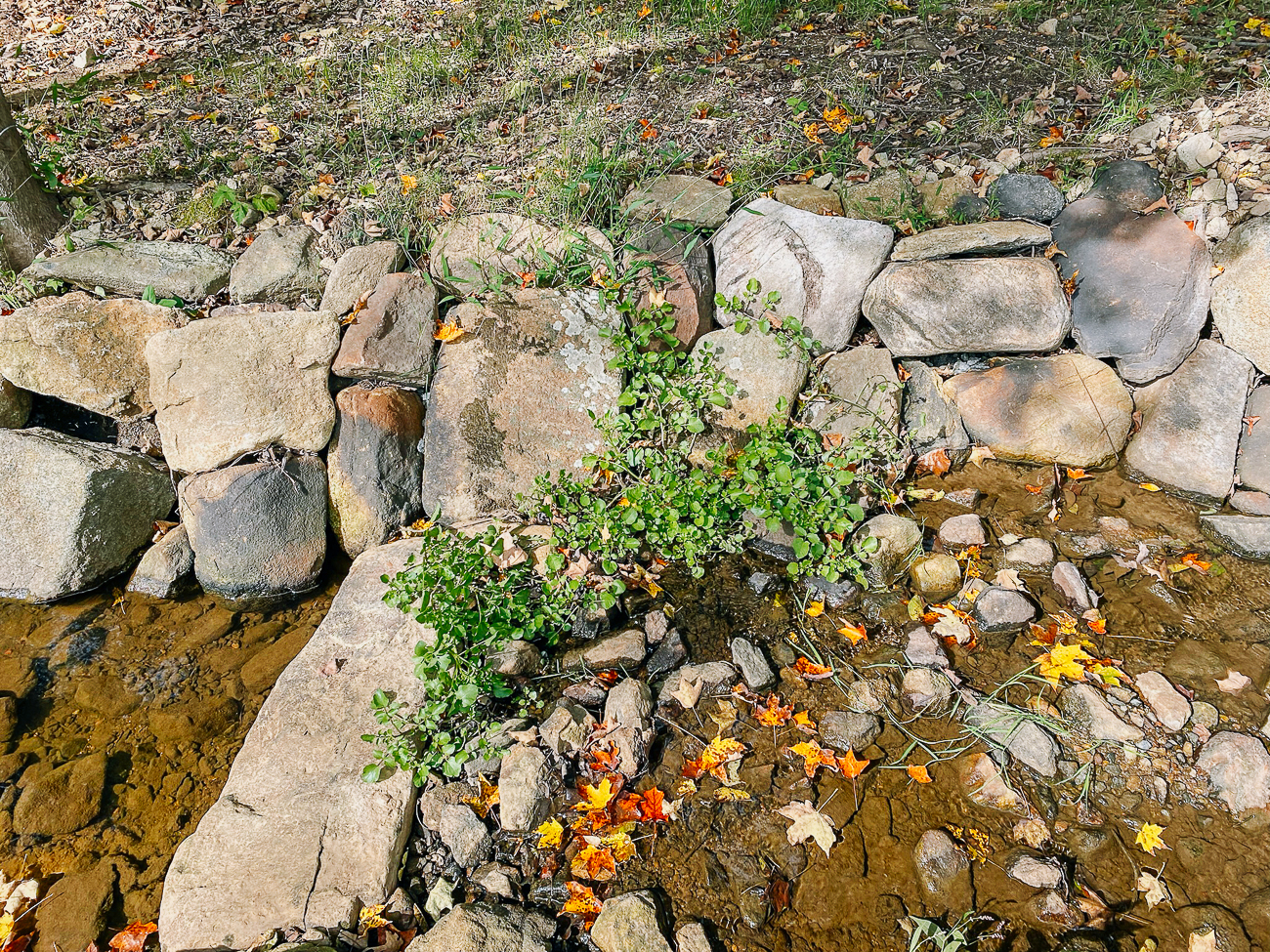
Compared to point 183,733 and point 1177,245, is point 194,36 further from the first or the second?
point 1177,245

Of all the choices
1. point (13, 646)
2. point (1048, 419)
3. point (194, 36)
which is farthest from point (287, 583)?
point (194, 36)

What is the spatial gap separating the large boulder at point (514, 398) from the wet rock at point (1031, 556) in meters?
1.88

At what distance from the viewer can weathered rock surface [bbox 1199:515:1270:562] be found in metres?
3.13

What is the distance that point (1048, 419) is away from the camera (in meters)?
3.52

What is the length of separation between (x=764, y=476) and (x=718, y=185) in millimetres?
1735

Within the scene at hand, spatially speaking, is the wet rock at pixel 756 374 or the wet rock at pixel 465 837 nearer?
the wet rock at pixel 465 837

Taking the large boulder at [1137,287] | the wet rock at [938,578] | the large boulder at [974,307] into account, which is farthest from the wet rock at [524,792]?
the large boulder at [1137,287]

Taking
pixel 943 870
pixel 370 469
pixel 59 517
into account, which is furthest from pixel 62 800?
pixel 943 870

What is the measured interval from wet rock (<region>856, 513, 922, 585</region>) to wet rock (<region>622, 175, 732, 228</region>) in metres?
1.76

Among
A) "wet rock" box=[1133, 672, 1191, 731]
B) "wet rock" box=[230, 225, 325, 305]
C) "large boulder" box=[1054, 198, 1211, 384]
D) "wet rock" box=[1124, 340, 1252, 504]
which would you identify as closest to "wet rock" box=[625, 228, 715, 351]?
"wet rock" box=[230, 225, 325, 305]

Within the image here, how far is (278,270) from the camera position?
3.84 meters

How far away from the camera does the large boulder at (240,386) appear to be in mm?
3471

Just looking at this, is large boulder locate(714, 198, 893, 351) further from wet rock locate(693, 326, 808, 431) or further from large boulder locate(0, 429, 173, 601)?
large boulder locate(0, 429, 173, 601)

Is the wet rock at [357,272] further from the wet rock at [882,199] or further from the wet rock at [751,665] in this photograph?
the wet rock at [751,665]
